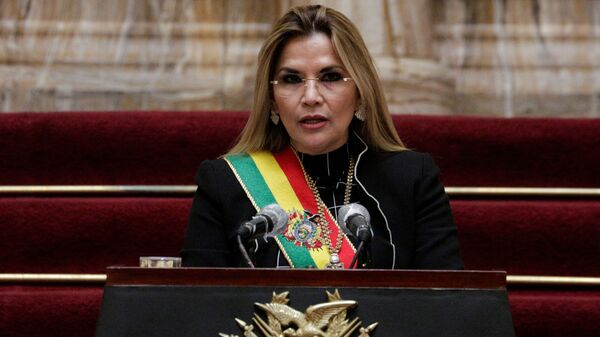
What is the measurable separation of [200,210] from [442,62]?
219 cm

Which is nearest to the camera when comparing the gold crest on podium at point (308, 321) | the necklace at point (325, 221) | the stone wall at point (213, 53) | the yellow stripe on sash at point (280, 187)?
the gold crest on podium at point (308, 321)

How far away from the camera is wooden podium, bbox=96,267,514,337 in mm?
1732

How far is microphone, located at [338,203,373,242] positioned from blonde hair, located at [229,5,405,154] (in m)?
0.47

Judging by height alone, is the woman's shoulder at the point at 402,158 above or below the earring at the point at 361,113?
below

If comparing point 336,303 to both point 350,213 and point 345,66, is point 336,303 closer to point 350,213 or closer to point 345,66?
point 350,213

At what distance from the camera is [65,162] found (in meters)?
3.54

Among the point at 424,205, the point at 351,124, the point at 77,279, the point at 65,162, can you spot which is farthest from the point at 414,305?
the point at 65,162

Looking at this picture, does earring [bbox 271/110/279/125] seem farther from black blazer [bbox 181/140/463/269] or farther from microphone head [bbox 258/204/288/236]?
microphone head [bbox 258/204/288/236]

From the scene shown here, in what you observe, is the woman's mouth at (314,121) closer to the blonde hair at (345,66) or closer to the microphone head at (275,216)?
the blonde hair at (345,66)

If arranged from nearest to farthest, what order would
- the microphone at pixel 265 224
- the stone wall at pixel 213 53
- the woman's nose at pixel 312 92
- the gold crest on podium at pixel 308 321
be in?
the gold crest on podium at pixel 308 321
the microphone at pixel 265 224
the woman's nose at pixel 312 92
the stone wall at pixel 213 53

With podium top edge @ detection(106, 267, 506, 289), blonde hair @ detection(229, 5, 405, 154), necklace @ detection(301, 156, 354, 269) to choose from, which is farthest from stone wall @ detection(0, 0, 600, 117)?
podium top edge @ detection(106, 267, 506, 289)

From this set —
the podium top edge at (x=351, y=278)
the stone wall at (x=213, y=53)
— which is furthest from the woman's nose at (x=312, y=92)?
the stone wall at (x=213, y=53)

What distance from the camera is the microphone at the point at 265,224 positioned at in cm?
197

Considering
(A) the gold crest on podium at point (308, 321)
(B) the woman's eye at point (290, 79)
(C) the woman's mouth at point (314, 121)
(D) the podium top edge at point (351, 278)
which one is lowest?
(A) the gold crest on podium at point (308, 321)
